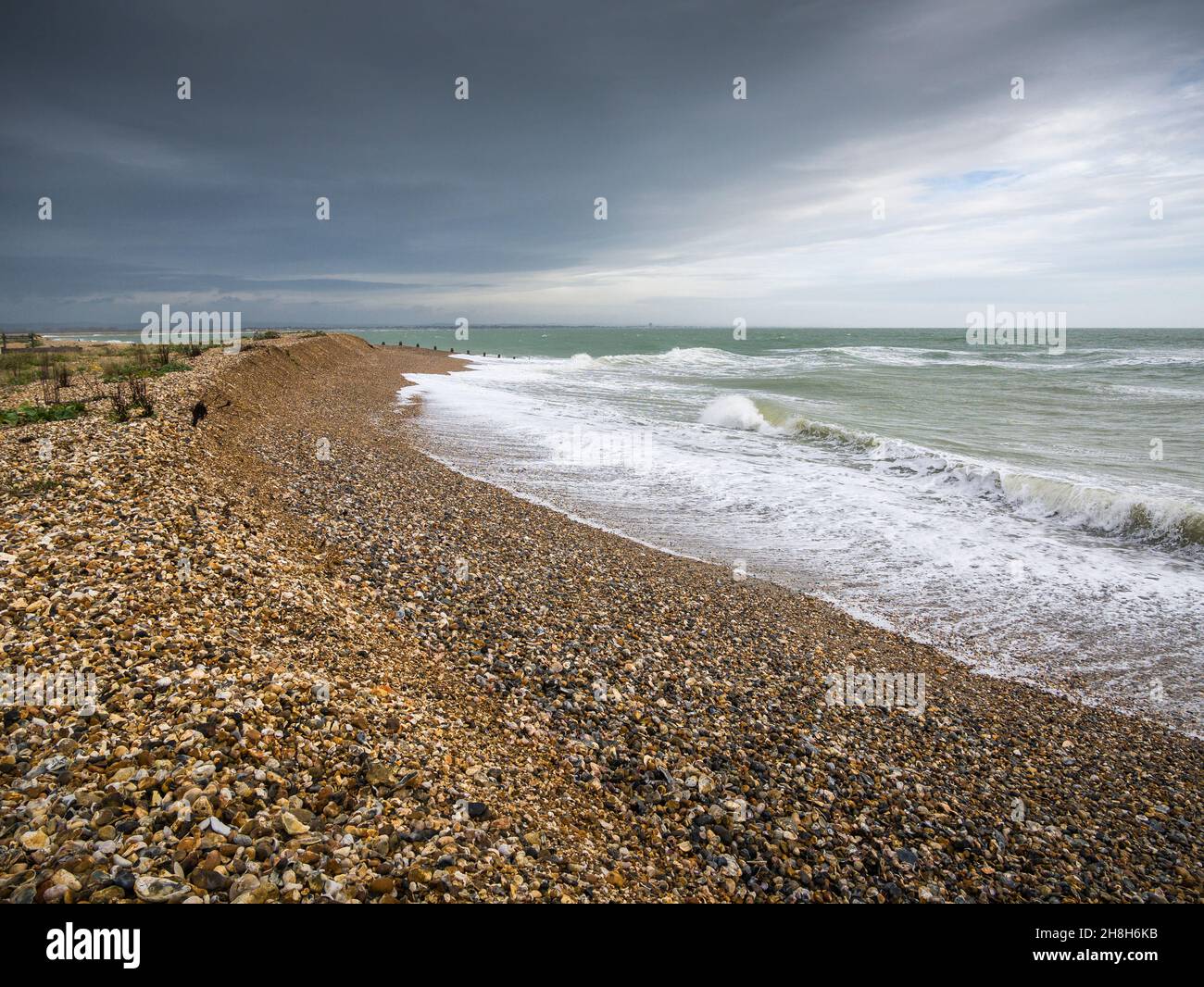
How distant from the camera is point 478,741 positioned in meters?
5.14

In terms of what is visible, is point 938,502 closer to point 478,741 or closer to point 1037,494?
point 1037,494

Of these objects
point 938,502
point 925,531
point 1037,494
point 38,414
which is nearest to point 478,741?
point 925,531

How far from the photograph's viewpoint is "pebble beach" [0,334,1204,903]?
3.52 meters

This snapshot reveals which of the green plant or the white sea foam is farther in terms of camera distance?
the green plant

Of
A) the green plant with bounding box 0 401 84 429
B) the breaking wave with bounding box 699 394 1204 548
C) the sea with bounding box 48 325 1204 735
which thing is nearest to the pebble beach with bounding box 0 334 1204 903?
the sea with bounding box 48 325 1204 735

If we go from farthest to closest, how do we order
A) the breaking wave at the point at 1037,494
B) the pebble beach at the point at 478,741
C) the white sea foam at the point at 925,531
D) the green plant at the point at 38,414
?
1. the breaking wave at the point at 1037,494
2. the green plant at the point at 38,414
3. the white sea foam at the point at 925,531
4. the pebble beach at the point at 478,741

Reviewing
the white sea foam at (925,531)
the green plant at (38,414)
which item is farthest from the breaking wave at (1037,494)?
the green plant at (38,414)

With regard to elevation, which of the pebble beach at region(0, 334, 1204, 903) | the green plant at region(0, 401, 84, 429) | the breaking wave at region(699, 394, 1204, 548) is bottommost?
the pebble beach at region(0, 334, 1204, 903)

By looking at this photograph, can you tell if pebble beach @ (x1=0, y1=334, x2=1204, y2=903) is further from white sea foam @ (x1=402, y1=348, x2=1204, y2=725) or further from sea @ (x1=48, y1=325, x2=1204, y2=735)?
sea @ (x1=48, y1=325, x2=1204, y2=735)

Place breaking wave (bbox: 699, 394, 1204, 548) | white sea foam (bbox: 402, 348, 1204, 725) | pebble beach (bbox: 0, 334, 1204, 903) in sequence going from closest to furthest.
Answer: pebble beach (bbox: 0, 334, 1204, 903) < white sea foam (bbox: 402, 348, 1204, 725) < breaking wave (bbox: 699, 394, 1204, 548)

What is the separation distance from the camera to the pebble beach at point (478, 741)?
3.52 meters

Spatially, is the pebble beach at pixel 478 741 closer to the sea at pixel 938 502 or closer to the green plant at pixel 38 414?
the sea at pixel 938 502
